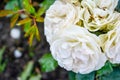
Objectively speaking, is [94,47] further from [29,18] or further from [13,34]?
[13,34]

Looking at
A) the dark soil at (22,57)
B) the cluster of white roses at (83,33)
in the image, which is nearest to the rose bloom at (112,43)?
the cluster of white roses at (83,33)

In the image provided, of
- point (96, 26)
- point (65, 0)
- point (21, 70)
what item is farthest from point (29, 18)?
point (21, 70)

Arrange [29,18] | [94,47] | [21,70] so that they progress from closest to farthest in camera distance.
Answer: [94,47], [29,18], [21,70]

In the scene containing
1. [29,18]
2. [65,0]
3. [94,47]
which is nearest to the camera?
[94,47]

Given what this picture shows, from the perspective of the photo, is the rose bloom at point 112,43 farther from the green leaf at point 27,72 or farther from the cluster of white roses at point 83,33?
the green leaf at point 27,72

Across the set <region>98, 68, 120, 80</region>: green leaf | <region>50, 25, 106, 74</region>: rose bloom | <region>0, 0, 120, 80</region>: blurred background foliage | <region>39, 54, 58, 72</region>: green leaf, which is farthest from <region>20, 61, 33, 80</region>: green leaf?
<region>50, 25, 106, 74</region>: rose bloom

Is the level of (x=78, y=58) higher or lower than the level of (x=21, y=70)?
higher

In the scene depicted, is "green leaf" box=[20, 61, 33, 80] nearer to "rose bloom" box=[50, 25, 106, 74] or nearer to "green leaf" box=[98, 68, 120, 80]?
"green leaf" box=[98, 68, 120, 80]
